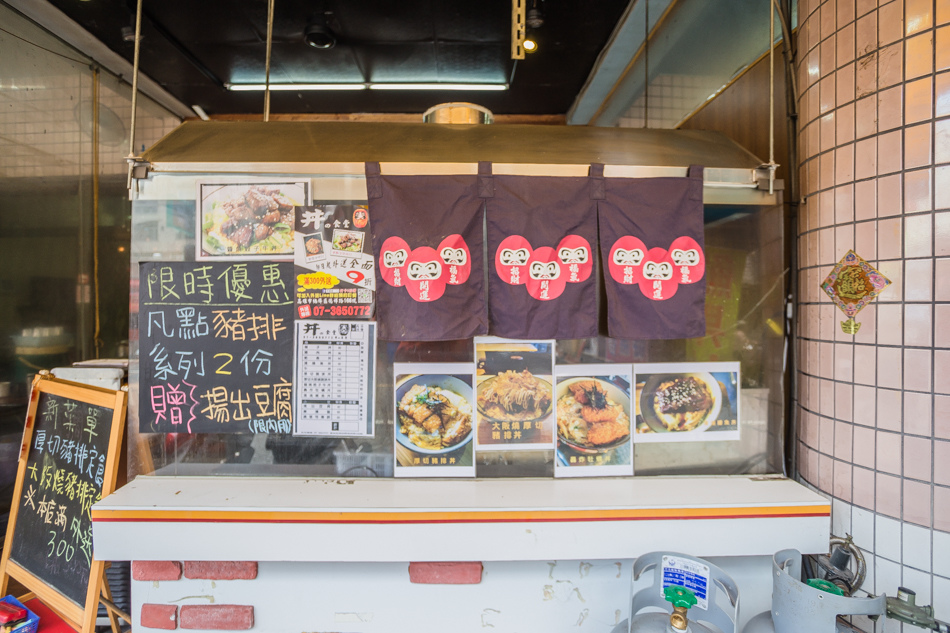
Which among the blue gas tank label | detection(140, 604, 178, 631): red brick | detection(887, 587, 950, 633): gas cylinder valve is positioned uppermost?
the blue gas tank label

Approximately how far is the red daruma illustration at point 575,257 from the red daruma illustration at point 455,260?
1.66ft

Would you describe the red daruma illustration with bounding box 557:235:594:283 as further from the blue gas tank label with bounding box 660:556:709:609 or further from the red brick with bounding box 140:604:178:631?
the red brick with bounding box 140:604:178:631

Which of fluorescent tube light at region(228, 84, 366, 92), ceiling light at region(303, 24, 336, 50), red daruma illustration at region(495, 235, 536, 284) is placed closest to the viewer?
red daruma illustration at region(495, 235, 536, 284)

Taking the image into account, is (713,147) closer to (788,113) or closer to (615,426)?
(788,113)

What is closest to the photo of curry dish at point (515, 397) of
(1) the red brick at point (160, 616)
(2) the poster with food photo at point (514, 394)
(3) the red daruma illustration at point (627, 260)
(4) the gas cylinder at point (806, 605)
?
(2) the poster with food photo at point (514, 394)

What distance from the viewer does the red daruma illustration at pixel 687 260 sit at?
7.97 feet

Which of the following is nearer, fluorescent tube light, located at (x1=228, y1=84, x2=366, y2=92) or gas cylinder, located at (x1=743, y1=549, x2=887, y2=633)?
gas cylinder, located at (x1=743, y1=549, x2=887, y2=633)

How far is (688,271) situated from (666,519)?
1290 mm

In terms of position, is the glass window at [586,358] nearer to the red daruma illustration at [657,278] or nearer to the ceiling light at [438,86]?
the red daruma illustration at [657,278]

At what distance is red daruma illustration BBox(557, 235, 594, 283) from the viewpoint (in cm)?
241

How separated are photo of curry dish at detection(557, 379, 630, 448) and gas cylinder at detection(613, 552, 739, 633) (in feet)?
2.32

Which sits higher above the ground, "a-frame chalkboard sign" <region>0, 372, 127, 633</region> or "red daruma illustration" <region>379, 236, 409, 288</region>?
"red daruma illustration" <region>379, 236, 409, 288</region>

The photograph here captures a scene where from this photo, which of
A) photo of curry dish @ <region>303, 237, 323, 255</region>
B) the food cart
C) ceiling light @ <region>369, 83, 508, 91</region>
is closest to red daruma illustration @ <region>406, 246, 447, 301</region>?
the food cart

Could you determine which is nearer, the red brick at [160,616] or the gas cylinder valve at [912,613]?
the gas cylinder valve at [912,613]
